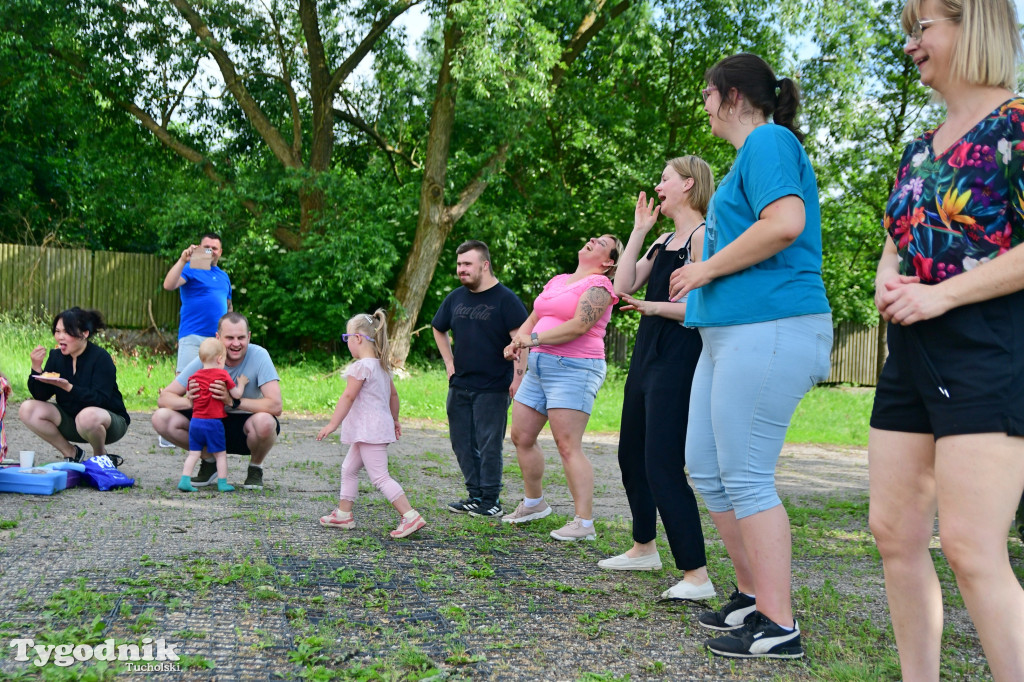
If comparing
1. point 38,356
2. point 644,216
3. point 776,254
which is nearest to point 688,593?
point 776,254

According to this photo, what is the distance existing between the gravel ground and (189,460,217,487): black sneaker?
9.0 inches

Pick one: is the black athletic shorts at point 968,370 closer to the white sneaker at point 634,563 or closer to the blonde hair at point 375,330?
the white sneaker at point 634,563

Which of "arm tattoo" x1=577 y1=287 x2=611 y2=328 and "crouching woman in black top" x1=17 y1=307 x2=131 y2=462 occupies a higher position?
"arm tattoo" x1=577 y1=287 x2=611 y2=328

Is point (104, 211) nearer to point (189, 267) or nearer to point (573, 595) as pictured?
point (189, 267)

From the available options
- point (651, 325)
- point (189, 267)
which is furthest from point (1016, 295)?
point (189, 267)

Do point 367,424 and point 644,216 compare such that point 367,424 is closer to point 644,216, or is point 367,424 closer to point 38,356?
point 644,216

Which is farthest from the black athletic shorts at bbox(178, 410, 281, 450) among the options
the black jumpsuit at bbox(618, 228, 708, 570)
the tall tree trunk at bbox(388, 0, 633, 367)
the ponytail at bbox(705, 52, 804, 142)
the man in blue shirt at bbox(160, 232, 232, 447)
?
the tall tree trunk at bbox(388, 0, 633, 367)

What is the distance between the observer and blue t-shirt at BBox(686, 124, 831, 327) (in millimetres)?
3346

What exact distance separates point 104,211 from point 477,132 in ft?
31.4

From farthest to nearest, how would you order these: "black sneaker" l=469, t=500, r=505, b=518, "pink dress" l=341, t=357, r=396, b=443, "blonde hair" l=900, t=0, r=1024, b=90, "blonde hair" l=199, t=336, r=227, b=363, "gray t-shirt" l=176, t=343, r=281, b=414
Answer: "gray t-shirt" l=176, t=343, r=281, b=414 → "blonde hair" l=199, t=336, r=227, b=363 → "black sneaker" l=469, t=500, r=505, b=518 → "pink dress" l=341, t=357, r=396, b=443 → "blonde hair" l=900, t=0, r=1024, b=90

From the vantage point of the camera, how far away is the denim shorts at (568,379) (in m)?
5.71

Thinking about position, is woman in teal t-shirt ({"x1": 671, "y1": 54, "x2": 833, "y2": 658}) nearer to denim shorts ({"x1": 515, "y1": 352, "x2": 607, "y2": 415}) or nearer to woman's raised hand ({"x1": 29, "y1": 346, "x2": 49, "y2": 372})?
denim shorts ({"x1": 515, "y1": 352, "x2": 607, "y2": 415})

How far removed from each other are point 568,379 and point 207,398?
2.87m

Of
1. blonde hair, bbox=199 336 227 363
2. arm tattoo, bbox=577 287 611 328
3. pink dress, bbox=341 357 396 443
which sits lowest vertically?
pink dress, bbox=341 357 396 443
